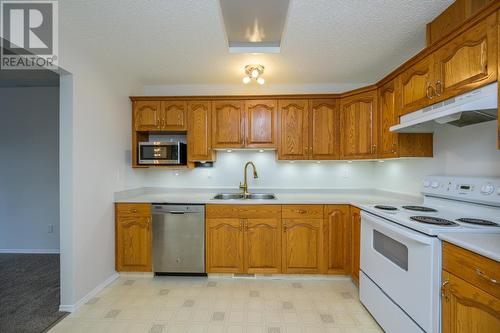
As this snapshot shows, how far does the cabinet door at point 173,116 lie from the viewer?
2.81m

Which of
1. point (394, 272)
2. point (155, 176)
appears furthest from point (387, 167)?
point (155, 176)

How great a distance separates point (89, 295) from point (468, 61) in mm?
3461

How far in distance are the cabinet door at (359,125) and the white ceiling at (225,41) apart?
15.6 inches

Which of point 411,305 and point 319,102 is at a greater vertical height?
point 319,102

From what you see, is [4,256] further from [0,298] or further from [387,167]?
[387,167]

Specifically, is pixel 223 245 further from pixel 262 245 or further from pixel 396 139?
pixel 396 139

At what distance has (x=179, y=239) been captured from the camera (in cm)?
249

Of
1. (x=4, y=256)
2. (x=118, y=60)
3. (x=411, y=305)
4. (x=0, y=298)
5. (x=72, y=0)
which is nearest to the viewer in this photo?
(x=411, y=305)

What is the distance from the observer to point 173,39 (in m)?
1.98

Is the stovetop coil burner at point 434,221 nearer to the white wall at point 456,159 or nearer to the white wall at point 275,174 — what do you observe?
the white wall at point 456,159

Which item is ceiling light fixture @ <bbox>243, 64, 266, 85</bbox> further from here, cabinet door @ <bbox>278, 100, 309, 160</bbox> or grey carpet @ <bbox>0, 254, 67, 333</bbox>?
grey carpet @ <bbox>0, 254, 67, 333</bbox>

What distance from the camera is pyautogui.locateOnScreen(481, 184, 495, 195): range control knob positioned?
144 centimetres

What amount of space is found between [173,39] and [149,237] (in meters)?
2.04

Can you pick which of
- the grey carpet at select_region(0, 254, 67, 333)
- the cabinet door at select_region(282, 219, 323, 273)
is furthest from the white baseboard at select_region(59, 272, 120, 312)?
the cabinet door at select_region(282, 219, 323, 273)
